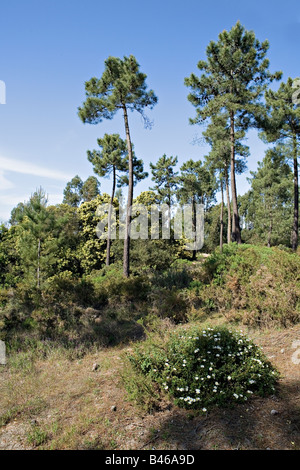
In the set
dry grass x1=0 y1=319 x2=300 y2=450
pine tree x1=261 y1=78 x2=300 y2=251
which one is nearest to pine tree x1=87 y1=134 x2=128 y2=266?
pine tree x1=261 y1=78 x2=300 y2=251

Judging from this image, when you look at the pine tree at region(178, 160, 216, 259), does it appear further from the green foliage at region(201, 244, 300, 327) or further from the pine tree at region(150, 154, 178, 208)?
the green foliage at region(201, 244, 300, 327)

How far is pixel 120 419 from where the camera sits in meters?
3.28

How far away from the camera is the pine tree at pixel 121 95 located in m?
12.9

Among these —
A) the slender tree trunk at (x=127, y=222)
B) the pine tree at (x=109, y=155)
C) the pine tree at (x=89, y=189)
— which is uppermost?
the pine tree at (x=89, y=189)

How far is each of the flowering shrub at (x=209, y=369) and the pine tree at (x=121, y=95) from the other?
9.01 metres

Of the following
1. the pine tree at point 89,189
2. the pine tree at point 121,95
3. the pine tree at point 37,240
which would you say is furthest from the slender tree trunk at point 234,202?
the pine tree at point 89,189

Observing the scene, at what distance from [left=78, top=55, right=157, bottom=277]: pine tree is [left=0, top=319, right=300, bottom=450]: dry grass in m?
8.74

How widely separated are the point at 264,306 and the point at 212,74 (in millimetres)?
14551

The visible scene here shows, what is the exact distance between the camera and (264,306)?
19.2 ft

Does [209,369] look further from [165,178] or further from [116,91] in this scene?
[165,178]

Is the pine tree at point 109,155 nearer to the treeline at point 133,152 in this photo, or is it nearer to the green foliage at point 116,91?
the treeline at point 133,152

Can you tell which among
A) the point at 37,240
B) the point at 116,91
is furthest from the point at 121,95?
the point at 37,240

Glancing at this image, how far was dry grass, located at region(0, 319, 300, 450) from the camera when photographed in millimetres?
2756

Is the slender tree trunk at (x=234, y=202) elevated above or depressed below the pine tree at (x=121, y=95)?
below
